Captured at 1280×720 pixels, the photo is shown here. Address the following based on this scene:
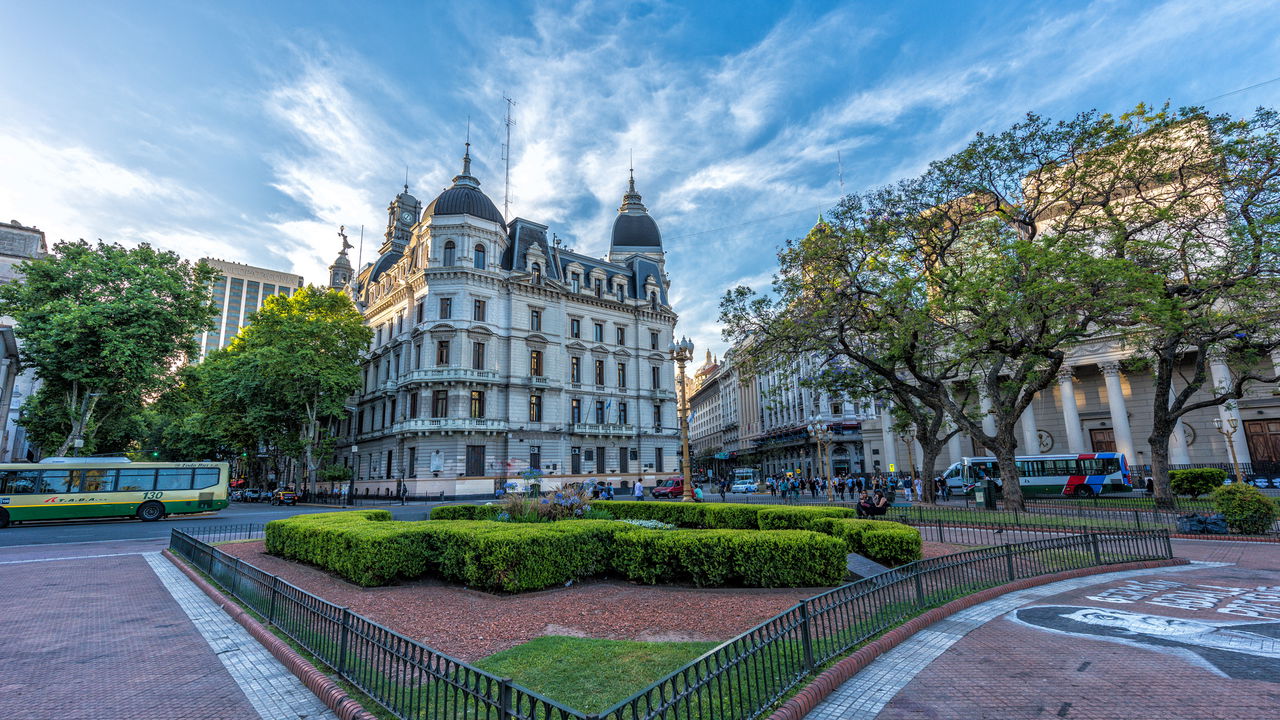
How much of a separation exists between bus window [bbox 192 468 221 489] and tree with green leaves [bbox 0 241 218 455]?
19.9 ft

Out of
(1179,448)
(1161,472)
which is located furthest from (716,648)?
(1179,448)

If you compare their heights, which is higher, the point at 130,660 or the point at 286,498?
the point at 286,498

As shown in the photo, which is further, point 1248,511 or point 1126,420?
point 1126,420

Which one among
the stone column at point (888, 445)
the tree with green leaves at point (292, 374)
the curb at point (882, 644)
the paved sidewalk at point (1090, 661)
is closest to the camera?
the curb at point (882, 644)

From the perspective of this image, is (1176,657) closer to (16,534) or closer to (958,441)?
(16,534)

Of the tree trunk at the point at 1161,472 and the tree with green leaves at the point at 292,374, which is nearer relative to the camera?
the tree trunk at the point at 1161,472

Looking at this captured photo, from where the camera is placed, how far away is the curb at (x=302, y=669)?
5031 millimetres

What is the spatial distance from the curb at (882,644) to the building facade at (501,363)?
118ft

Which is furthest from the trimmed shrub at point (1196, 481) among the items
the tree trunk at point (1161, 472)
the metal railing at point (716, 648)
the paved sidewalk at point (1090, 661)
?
the paved sidewalk at point (1090, 661)

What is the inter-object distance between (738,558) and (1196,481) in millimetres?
31507

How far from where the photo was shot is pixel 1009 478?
74.2ft

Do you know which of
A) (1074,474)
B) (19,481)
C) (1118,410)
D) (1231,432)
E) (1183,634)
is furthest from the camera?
(1118,410)

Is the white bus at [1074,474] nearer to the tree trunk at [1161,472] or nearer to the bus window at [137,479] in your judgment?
the tree trunk at [1161,472]

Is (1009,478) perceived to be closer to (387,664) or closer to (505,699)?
(387,664)
